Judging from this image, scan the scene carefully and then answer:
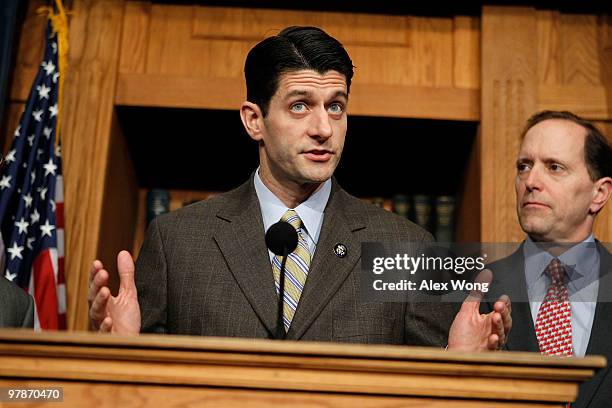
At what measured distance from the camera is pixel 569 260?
2.41 metres

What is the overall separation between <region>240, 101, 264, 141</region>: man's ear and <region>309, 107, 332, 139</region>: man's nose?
0.61ft

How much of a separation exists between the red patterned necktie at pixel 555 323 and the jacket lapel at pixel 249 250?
75 cm

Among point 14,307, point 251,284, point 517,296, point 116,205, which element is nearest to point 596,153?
point 517,296

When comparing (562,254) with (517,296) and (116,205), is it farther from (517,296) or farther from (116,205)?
(116,205)

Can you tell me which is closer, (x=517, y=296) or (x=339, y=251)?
(x=339, y=251)

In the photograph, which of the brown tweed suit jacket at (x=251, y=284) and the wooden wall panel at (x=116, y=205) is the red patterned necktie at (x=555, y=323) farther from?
the wooden wall panel at (x=116, y=205)

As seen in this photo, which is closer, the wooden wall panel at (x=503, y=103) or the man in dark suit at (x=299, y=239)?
the man in dark suit at (x=299, y=239)

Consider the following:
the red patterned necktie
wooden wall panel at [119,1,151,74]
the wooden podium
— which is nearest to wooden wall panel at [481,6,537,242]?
the red patterned necktie

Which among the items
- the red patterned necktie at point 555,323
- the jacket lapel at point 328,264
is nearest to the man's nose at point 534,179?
the red patterned necktie at point 555,323

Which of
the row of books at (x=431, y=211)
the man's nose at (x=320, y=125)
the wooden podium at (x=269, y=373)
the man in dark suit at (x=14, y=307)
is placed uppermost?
the row of books at (x=431, y=211)

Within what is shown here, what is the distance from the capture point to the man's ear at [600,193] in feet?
8.43

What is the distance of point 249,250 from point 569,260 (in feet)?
3.09

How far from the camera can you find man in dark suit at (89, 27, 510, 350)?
2043mm

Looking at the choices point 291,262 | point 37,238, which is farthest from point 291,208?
point 37,238
